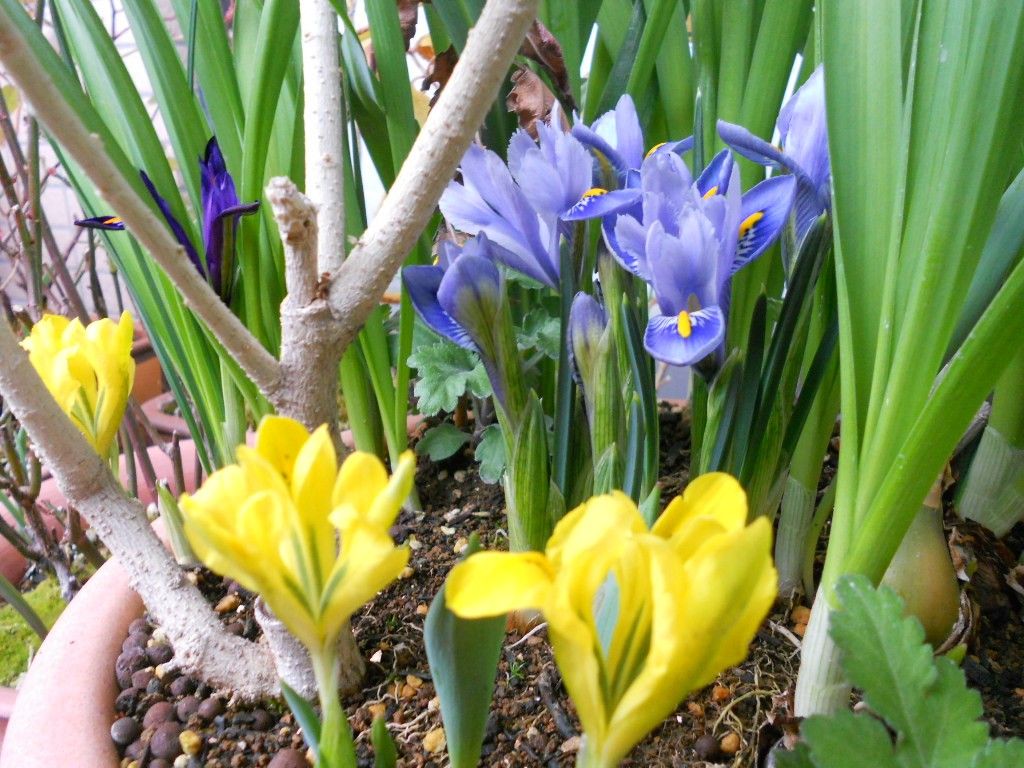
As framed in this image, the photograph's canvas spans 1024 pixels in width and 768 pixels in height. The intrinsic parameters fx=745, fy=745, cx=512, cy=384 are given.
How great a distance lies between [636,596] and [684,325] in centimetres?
20

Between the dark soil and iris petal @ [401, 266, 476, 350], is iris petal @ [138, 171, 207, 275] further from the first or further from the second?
the dark soil

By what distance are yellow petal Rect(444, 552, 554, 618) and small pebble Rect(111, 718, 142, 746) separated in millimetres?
376

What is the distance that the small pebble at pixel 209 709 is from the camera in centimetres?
50

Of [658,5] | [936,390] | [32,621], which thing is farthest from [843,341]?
[32,621]

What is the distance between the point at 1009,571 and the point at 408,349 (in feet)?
1.88

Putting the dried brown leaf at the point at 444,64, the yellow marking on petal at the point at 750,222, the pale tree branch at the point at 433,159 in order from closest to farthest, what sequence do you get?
the pale tree branch at the point at 433,159
the yellow marking on petal at the point at 750,222
the dried brown leaf at the point at 444,64

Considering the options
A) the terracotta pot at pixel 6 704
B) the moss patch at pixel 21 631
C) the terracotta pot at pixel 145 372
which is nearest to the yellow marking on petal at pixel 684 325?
the terracotta pot at pixel 6 704

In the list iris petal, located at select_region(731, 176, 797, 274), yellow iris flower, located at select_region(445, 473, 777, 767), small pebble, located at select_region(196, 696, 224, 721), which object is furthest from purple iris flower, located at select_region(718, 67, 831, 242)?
small pebble, located at select_region(196, 696, 224, 721)

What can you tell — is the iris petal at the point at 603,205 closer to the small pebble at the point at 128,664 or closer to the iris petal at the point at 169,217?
the iris petal at the point at 169,217

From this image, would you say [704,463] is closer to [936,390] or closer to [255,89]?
[936,390]

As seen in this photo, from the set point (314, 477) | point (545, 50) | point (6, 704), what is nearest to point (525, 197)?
point (545, 50)

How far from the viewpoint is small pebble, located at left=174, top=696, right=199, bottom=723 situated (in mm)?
505

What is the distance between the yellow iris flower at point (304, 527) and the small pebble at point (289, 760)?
0.21m

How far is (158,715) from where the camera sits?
19.8 inches
